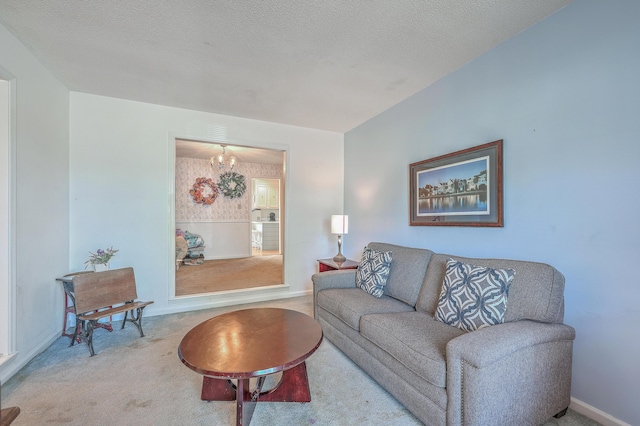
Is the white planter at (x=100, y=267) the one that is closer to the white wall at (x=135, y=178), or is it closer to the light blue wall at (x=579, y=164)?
the white wall at (x=135, y=178)

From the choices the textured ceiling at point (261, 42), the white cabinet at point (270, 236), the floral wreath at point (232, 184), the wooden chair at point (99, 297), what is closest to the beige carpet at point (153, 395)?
the wooden chair at point (99, 297)

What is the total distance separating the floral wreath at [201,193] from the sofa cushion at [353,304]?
4942mm

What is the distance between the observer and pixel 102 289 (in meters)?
2.55

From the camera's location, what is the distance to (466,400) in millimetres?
1289

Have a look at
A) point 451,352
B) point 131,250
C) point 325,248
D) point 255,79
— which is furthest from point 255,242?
point 451,352

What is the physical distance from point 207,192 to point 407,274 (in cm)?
559

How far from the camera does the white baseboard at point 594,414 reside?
4.98 feet

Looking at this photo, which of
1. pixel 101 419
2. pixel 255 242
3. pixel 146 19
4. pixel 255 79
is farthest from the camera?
pixel 255 242

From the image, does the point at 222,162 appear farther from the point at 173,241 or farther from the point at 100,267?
the point at 100,267

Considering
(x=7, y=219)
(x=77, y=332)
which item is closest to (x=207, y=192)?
(x=77, y=332)

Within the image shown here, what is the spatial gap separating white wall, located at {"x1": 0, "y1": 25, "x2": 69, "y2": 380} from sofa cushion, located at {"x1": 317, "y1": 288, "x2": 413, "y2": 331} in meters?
2.37

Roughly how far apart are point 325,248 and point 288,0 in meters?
3.17

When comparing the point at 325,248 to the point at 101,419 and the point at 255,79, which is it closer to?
the point at 255,79

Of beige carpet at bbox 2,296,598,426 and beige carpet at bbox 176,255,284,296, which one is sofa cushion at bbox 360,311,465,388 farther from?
beige carpet at bbox 176,255,284,296
